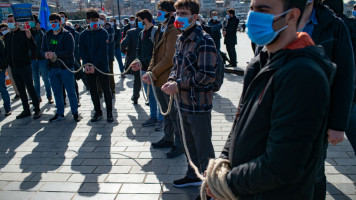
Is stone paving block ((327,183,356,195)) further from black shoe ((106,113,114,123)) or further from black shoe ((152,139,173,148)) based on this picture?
black shoe ((106,113,114,123))

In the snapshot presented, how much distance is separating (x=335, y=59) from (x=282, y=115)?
48.4 inches

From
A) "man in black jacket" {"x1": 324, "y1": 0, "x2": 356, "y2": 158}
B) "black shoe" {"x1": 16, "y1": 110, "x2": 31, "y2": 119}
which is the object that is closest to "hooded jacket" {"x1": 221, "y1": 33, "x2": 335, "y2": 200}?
"man in black jacket" {"x1": 324, "y1": 0, "x2": 356, "y2": 158}

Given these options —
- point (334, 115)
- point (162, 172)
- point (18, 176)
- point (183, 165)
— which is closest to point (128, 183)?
point (162, 172)

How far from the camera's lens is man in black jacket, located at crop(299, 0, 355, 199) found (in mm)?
1947

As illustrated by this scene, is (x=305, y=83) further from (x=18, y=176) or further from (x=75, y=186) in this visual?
(x=18, y=176)

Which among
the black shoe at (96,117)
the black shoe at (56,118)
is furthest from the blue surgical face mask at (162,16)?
the black shoe at (56,118)

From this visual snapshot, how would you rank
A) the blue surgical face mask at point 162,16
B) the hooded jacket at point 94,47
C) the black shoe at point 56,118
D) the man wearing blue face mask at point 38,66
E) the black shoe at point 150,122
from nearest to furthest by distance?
1. the blue surgical face mask at point 162,16
2. the black shoe at point 150,122
3. the hooded jacket at point 94,47
4. the black shoe at point 56,118
5. the man wearing blue face mask at point 38,66

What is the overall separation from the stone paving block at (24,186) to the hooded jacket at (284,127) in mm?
2988

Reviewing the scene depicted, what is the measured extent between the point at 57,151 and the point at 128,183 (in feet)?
5.45

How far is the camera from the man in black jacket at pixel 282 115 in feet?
Answer: 3.82

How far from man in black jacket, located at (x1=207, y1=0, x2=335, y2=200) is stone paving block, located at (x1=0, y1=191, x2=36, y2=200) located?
2881mm

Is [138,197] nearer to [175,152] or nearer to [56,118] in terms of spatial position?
[175,152]

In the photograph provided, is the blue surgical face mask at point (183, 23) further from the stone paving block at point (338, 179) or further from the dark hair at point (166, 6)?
the stone paving block at point (338, 179)

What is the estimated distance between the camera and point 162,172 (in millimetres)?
3857
